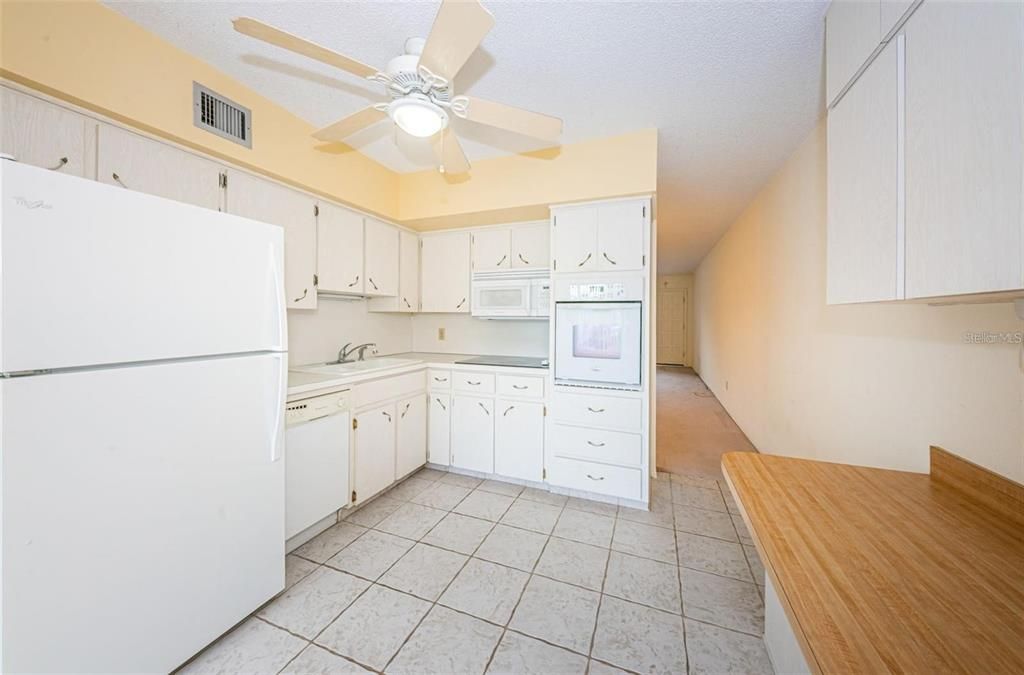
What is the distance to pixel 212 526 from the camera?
137cm

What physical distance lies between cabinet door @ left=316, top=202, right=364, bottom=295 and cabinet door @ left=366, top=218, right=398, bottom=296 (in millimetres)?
97

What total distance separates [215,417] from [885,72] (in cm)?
256

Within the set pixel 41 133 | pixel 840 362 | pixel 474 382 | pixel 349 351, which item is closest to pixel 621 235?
pixel 840 362

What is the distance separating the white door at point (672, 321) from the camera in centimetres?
872

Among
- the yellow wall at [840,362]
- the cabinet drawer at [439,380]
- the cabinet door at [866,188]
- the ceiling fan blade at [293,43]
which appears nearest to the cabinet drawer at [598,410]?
the cabinet drawer at [439,380]

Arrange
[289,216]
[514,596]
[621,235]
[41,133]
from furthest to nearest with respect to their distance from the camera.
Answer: [621,235] → [289,216] → [514,596] → [41,133]

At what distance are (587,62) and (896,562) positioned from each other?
216 centimetres

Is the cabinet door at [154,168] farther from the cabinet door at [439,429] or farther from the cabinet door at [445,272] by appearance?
the cabinet door at [439,429]

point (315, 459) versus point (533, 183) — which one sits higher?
point (533, 183)

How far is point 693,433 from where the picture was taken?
4039mm

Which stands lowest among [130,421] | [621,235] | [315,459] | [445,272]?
[315,459]

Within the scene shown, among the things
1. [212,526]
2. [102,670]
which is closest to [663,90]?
[212,526]

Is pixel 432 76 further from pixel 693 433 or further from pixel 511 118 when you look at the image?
pixel 693 433

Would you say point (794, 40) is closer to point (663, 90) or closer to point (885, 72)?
point (663, 90)
